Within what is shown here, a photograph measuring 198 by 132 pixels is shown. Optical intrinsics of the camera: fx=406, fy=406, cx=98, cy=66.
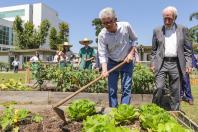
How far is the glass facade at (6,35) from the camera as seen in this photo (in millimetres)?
70562

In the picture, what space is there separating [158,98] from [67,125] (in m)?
2.54

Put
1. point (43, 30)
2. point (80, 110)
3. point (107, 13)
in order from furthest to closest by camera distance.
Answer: point (43, 30), point (107, 13), point (80, 110)

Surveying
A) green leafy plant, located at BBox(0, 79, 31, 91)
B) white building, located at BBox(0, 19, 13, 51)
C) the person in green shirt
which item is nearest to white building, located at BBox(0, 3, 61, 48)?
white building, located at BBox(0, 19, 13, 51)

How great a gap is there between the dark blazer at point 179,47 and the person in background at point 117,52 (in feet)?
2.38

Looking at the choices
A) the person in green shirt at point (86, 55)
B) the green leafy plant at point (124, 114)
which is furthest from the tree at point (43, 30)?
the green leafy plant at point (124, 114)

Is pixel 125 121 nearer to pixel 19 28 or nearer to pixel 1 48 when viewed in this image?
pixel 19 28

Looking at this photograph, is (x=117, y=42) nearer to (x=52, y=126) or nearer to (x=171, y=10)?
(x=171, y=10)

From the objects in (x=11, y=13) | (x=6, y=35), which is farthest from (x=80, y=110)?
(x=11, y=13)

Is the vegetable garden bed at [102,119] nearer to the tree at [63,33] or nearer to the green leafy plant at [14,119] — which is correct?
the green leafy plant at [14,119]

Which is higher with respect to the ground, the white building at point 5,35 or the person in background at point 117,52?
the white building at point 5,35

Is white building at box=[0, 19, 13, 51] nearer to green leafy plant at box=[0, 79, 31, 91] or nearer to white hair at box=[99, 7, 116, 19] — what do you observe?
green leafy plant at box=[0, 79, 31, 91]

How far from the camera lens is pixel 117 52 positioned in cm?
591

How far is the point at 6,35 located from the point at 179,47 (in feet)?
227

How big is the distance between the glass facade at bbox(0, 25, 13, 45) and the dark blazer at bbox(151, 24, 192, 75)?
215 feet
